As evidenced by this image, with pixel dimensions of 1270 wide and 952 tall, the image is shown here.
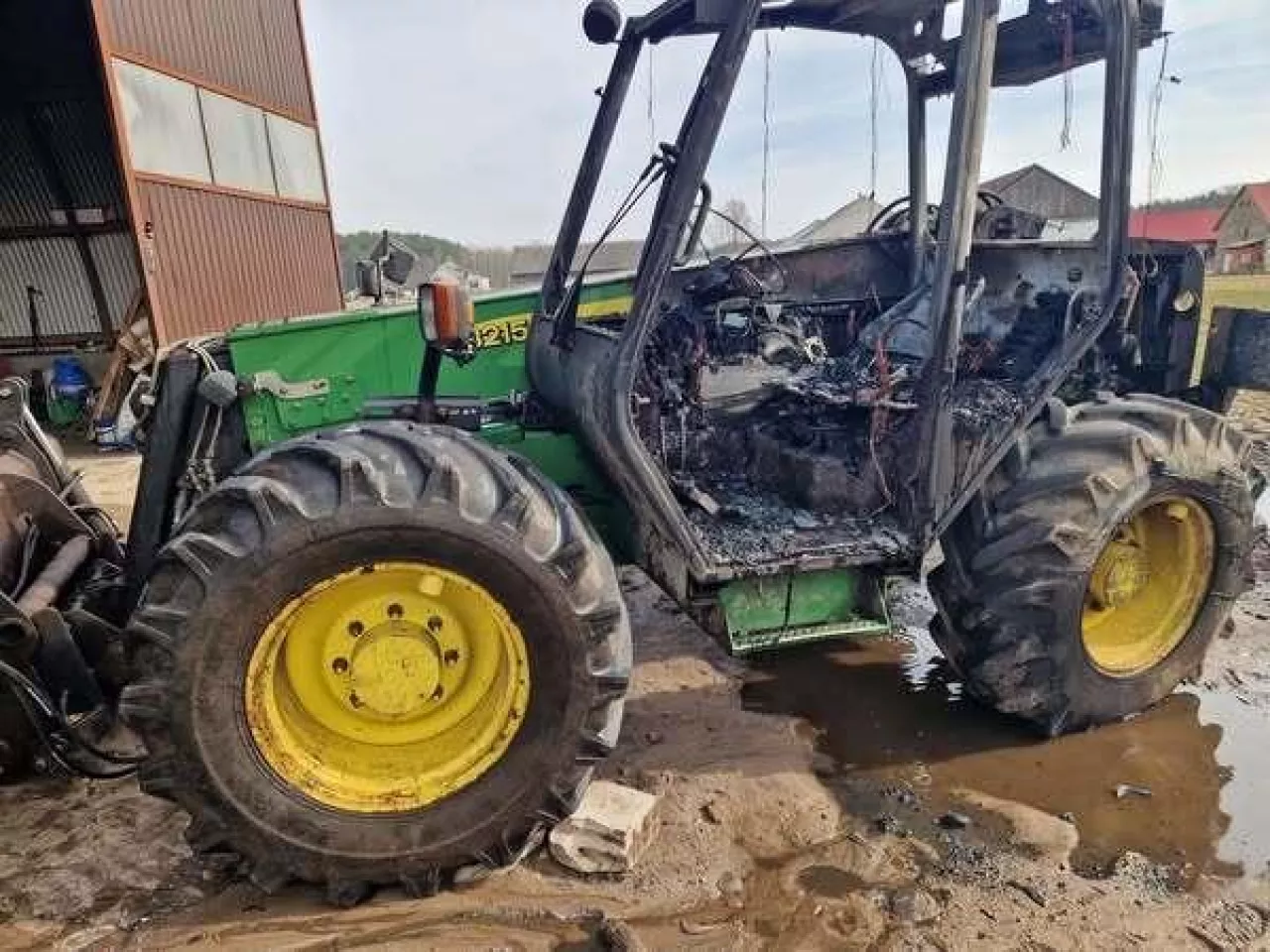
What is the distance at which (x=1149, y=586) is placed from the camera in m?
3.90

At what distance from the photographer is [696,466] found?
3875mm

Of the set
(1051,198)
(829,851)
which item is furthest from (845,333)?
(1051,198)

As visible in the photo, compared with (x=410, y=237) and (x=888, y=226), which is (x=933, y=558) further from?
(x=410, y=237)

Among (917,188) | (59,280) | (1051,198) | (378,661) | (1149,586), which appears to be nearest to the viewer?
(378,661)

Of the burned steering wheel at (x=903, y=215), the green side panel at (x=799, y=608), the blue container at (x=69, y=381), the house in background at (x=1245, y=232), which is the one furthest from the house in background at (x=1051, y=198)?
the house in background at (x=1245, y=232)

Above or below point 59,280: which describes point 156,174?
above

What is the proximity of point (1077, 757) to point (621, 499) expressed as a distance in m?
1.92

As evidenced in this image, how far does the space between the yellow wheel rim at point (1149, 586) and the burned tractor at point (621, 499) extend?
15 mm

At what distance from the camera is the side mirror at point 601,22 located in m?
3.55

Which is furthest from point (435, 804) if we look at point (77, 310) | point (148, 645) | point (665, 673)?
point (77, 310)

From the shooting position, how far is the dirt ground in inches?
104

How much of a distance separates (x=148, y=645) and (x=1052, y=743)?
3.09m

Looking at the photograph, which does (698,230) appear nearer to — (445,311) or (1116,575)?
(445,311)

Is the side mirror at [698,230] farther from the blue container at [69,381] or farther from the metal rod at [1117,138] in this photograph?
the blue container at [69,381]
